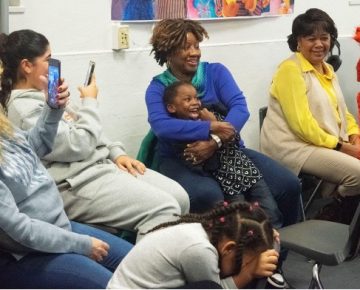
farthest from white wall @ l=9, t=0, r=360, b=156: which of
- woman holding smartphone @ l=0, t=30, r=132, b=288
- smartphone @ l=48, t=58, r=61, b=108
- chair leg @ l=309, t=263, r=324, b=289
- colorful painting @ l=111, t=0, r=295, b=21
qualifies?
chair leg @ l=309, t=263, r=324, b=289

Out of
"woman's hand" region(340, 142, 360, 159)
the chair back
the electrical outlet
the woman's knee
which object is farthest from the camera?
"woman's hand" region(340, 142, 360, 159)

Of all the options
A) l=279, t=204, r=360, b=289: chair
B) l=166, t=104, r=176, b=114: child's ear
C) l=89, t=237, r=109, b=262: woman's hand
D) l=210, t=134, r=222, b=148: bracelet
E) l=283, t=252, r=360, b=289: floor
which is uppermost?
l=166, t=104, r=176, b=114: child's ear

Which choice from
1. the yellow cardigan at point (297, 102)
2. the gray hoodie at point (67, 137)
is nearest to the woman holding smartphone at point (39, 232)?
the gray hoodie at point (67, 137)

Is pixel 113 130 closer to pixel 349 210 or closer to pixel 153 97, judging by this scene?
pixel 153 97

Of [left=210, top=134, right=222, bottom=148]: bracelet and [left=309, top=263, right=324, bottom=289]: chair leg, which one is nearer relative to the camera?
[left=309, top=263, right=324, bottom=289]: chair leg

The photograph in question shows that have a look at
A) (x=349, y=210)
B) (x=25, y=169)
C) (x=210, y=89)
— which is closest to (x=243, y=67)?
(x=210, y=89)

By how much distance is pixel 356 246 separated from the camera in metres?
2.21

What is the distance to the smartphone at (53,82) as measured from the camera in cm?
207

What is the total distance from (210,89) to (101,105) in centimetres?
52

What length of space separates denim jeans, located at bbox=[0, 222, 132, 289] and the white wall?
1152mm

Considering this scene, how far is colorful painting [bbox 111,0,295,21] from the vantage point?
302 centimetres

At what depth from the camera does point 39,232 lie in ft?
6.02

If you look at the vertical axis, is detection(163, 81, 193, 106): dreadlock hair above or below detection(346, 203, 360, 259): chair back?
above

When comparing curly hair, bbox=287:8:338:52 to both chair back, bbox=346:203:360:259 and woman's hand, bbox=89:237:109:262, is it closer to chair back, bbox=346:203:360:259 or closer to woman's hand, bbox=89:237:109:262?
chair back, bbox=346:203:360:259
